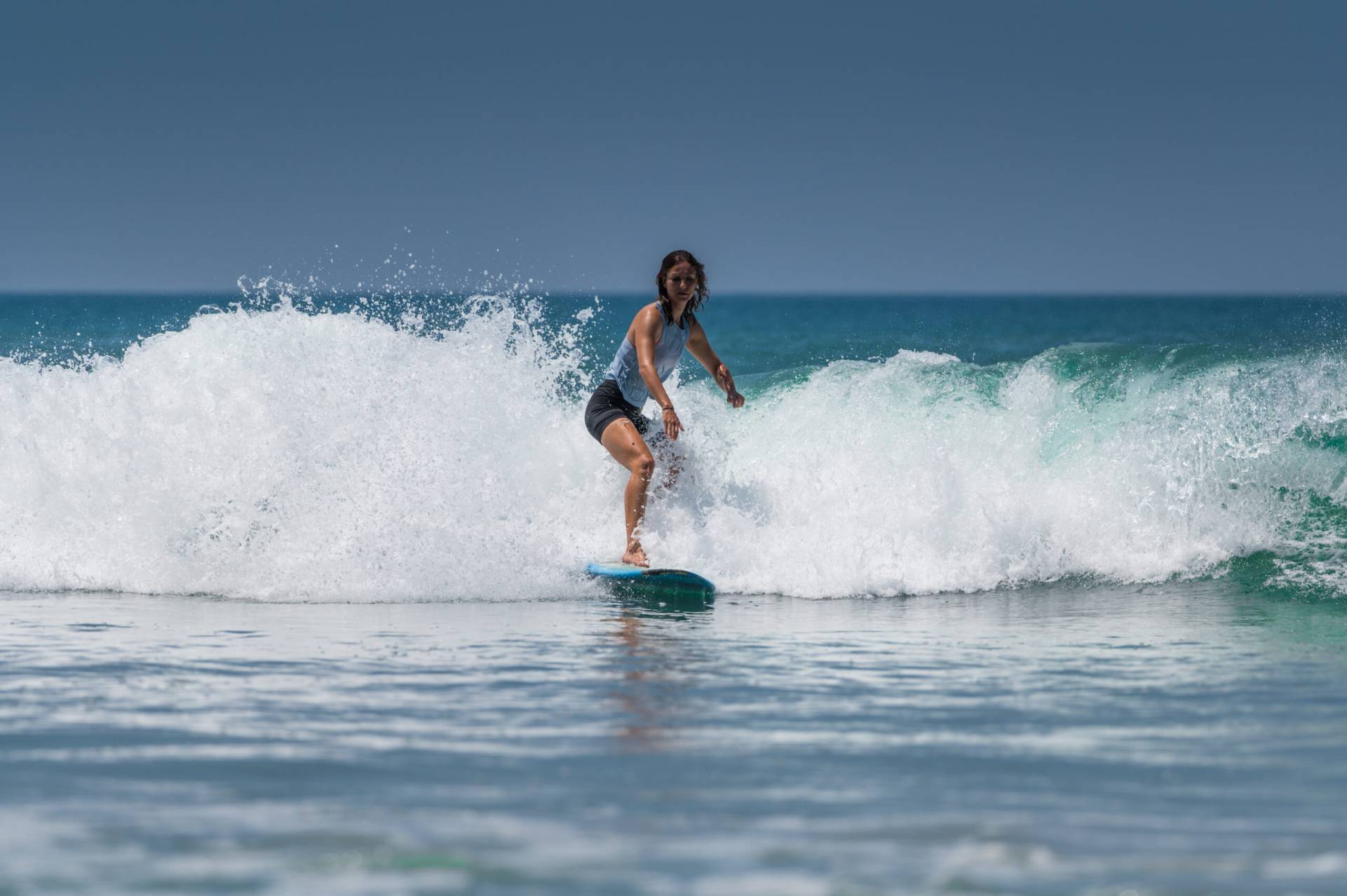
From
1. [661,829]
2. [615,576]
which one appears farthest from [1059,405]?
[661,829]

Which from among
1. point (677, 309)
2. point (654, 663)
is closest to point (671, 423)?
point (677, 309)

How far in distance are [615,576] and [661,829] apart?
15.1ft

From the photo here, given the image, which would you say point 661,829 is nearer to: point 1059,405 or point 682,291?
point 682,291

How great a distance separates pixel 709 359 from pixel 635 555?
1.31 metres

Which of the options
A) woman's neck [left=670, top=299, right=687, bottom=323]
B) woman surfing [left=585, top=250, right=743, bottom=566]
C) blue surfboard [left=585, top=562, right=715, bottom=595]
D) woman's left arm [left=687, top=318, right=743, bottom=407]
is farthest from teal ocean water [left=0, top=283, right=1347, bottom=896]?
woman's neck [left=670, top=299, right=687, bottom=323]

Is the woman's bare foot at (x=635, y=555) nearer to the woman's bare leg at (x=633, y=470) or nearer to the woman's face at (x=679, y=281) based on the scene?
the woman's bare leg at (x=633, y=470)

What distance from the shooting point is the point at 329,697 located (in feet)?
17.7

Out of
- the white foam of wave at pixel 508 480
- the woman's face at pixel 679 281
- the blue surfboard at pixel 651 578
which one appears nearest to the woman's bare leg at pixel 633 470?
the blue surfboard at pixel 651 578

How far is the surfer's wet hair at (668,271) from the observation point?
8.62 metres

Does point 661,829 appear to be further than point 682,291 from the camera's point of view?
No

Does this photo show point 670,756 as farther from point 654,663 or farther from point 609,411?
point 609,411

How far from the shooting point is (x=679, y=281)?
857cm

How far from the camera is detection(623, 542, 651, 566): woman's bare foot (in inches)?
337

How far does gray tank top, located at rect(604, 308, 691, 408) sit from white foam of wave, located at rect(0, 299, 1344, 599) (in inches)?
24.4
